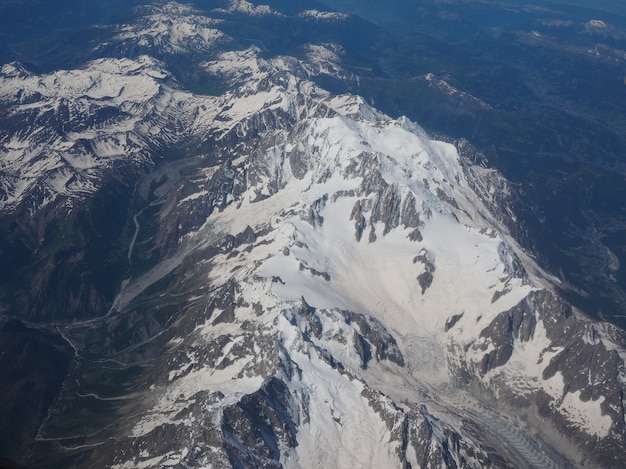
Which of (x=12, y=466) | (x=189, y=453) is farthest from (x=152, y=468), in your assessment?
(x=12, y=466)

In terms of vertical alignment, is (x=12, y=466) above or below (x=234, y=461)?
above

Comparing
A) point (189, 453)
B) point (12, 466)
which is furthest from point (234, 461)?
point (12, 466)

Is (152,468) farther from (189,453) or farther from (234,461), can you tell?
(234,461)

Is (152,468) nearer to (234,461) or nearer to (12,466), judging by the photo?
(234,461)

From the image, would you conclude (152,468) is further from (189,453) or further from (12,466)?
(12,466)

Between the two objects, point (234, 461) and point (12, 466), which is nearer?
point (12, 466)

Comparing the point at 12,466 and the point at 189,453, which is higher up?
the point at 12,466

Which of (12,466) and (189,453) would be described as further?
(189,453)
